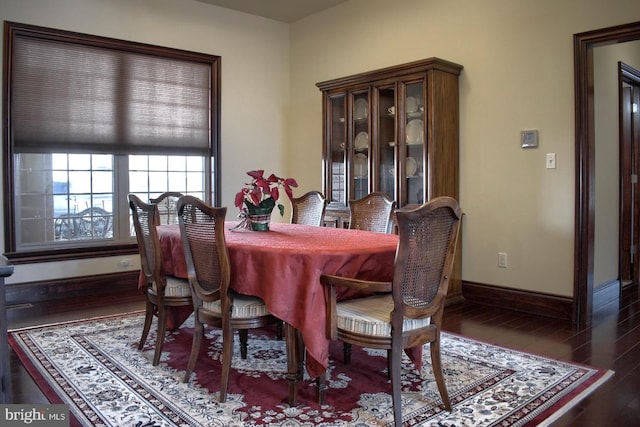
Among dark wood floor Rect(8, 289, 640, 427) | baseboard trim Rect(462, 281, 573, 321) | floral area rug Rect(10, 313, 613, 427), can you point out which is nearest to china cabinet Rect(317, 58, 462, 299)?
baseboard trim Rect(462, 281, 573, 321)

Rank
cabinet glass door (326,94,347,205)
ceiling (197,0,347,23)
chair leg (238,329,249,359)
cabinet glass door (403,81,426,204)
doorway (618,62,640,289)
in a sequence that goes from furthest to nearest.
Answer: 1. ceiling (197,0,347,23)
2. cabinet glass door (326,94,347,205)
3. doorway (618,62,640,289)
4. cabinet glass door (403,81,426,204)
5. chair leg (238,329,249,359)

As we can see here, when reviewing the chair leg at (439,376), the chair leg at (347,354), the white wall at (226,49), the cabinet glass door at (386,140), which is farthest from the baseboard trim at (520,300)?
the white wall at (226,49)

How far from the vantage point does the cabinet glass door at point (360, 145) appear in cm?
493

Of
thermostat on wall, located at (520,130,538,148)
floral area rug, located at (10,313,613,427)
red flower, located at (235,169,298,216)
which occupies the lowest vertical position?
floral area rug, located at (10,313,613,427)

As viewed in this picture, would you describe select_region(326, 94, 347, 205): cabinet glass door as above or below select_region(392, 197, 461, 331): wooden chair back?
above

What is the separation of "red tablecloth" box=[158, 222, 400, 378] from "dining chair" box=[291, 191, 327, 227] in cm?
115

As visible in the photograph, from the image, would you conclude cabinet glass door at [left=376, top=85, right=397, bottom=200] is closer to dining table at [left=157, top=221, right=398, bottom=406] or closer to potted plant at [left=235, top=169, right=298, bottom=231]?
potted plant at [left=235, top=169, right=298, bottom=231]

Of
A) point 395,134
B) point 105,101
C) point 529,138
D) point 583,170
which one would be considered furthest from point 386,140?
point 105,101

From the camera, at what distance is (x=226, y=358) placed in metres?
2.45

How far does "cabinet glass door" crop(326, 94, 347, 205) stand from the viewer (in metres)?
5.14

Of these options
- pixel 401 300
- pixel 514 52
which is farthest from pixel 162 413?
pixel 514 52

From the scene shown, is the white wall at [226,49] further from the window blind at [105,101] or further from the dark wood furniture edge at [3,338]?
the dark wood furniture edge at [3,338]

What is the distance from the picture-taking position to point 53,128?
4625 mm

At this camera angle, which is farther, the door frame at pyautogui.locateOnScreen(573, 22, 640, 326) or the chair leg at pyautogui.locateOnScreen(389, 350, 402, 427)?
the door frame at pyautogui.locateOnScreen(573, 22, 640, 326)
